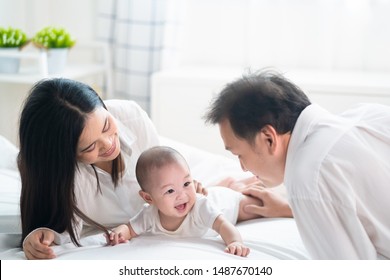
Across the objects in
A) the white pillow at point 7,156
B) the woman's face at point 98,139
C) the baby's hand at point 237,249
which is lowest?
the white pillow at point 7,156

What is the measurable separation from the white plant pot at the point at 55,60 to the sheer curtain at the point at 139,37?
416 mm

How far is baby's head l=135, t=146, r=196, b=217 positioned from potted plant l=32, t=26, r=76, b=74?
39.5 inches

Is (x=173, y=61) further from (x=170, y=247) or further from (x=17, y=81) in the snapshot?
(x=170, y=247)

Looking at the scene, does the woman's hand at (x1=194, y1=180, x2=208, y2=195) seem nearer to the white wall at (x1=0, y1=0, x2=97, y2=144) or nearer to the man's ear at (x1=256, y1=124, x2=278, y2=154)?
the man's ear at (x1=256, y1=124, x2=278, y2=154)

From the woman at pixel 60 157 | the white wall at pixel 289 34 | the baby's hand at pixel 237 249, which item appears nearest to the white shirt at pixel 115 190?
the woman at pixel 60 157

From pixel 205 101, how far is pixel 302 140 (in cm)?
126

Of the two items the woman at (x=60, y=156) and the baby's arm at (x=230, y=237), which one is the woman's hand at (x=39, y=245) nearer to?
the woman at (x=60, y=156)

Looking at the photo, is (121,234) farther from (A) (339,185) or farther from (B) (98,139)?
(A) (339,185)

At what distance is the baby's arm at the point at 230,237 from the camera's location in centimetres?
112

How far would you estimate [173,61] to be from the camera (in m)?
2.47

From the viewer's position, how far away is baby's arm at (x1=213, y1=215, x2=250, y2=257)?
43.9 inches

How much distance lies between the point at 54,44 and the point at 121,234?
3.53 feet

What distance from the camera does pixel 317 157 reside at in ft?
3.14

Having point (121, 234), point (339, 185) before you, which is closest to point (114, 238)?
point (121, 234)
